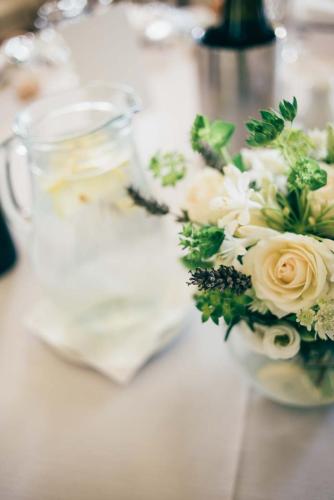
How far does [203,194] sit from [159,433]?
213 mm

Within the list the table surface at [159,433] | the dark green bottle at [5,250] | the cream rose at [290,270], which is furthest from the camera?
the dark green bottle at [5,250]

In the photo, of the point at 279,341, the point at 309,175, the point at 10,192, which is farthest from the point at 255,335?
the point at 10,192

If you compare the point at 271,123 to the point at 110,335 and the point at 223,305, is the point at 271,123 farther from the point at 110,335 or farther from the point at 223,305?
the point at 110,335

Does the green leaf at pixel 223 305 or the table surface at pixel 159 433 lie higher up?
the green leaf at pixel 223 305

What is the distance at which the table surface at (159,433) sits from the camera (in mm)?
355

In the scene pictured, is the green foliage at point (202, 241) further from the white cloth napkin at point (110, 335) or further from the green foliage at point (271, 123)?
the white cloth napkin at point (110, 335)

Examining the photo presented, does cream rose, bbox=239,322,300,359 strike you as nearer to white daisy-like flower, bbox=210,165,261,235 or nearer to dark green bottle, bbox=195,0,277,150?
white daisy-like flower, bbox=210,165,261,235

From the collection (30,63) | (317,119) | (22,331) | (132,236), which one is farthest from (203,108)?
(30,63)

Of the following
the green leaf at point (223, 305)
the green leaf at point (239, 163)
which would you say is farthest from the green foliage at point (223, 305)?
the green leaf at point (239, 163)

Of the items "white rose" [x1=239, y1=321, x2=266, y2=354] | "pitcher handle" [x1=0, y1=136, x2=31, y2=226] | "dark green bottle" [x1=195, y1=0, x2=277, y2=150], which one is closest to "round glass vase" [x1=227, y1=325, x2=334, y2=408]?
"white rose" [x1=239, y1=321, x2=266, y2=354]

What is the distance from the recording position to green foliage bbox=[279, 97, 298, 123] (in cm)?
26

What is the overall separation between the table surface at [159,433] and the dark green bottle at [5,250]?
0.11 meters

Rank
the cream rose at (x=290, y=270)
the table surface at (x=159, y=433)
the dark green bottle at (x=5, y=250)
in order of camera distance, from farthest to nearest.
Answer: the dark green bottle at (x=5, y=250)
the table surface at (x=159, y=433)
the cream rose at (x=290, y=270)

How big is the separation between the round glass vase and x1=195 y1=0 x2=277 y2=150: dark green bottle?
1.18 feet
